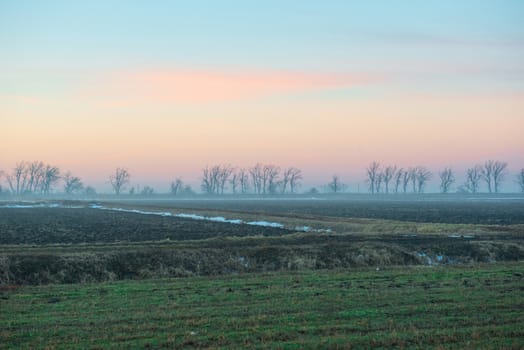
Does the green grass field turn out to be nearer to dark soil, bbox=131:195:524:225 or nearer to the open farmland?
the open farmland

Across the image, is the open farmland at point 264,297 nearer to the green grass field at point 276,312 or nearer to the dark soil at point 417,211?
the green grass field at point 276,312

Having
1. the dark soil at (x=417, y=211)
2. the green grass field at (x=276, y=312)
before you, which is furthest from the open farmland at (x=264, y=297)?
the dark soil at (x=417, y=211)

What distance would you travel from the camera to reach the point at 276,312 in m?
Result: 14.2

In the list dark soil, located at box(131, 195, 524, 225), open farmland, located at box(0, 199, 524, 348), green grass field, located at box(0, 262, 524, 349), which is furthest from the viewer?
dark soil, located at box(131, 195, 524, 225)

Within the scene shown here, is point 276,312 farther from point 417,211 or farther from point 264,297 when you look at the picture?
point 417,211

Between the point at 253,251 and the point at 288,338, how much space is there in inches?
690

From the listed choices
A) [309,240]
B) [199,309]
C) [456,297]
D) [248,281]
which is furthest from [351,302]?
[309,240]

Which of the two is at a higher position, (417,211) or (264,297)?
(417,211)

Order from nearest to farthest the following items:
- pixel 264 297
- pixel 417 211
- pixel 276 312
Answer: pixel 276 312, pixel 264 297, pixel 417 211

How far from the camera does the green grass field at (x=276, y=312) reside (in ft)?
37.0

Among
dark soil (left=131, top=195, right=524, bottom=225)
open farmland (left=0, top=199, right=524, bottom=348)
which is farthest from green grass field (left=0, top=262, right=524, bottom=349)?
dark soil (left=131, top=195, right=524, bottom=225)

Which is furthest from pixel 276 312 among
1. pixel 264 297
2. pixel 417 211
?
pixel 417 211

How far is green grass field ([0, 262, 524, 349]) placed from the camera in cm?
1127

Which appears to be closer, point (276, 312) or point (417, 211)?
point (276, 312)
